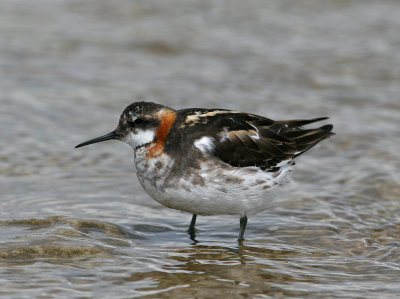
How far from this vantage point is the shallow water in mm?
8195

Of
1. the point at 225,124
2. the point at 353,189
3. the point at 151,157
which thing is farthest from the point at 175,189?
the point at 353,189

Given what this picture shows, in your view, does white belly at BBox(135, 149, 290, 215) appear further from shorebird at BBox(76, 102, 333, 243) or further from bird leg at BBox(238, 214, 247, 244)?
bird leg at BBox(238, 214, 247, 244)

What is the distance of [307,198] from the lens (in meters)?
10.9

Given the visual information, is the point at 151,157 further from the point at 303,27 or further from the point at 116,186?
the point at 303,27

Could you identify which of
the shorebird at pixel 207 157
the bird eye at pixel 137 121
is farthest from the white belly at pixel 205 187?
the bird eye at pixel 137 121

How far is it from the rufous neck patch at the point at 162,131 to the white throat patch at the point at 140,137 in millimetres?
84

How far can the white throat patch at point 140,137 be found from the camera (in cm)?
943

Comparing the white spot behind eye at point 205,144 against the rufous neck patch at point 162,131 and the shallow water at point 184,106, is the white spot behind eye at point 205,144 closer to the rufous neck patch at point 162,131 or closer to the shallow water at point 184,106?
the rufous neck patch at point 162,131

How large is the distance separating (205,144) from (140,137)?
913 mm

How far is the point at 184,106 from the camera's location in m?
14.7

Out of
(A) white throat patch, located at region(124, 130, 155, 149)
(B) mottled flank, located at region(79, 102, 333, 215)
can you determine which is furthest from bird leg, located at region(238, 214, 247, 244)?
(A) white throat patch, located at region(124, 130, 155, 149)

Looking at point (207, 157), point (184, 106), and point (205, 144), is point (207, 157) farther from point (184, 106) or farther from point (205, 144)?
point (184, 106)

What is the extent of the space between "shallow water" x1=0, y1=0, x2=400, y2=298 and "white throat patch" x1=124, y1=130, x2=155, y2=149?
1140 mm

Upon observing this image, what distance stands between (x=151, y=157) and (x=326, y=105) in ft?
22.2
